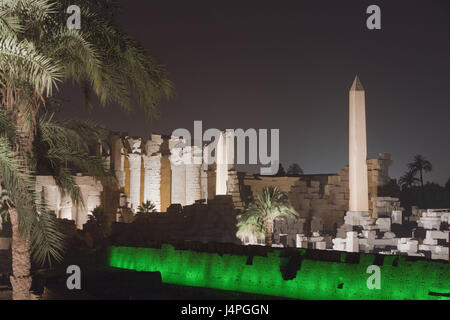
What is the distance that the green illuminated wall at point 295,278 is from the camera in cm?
1307

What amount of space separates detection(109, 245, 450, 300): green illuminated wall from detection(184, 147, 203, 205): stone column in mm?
19537

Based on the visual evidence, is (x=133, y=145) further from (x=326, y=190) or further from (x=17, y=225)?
(x=17, y=225)

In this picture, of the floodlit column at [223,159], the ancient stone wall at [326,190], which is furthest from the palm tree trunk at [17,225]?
the floodlit column at [223,159]

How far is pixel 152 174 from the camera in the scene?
39.7 m

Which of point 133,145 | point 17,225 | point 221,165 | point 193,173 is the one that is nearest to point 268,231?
point 221,165

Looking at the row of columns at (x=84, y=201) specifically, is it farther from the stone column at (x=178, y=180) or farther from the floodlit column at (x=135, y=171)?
the stone column at (x=178, y=180)

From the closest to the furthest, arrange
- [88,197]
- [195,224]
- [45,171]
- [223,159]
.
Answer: [45,171], [195,224], [88,197], [223,159]

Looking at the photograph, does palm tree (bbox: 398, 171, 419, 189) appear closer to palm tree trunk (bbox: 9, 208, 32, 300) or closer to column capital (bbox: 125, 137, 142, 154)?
column capital (bbox: 125, 137, 142, 154)

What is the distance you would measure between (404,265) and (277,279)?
3.63m

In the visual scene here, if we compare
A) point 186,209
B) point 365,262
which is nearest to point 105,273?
point 365,262

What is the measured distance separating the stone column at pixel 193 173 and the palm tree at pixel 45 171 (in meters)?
28.1

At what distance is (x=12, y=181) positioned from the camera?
8406 mm

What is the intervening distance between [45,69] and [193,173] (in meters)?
31.3

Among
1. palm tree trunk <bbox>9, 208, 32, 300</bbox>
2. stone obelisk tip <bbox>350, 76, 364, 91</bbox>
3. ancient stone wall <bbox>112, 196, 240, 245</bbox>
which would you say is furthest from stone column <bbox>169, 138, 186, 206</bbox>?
palm tree trunk <bbox>9, 208, 32, 300</bbox>
